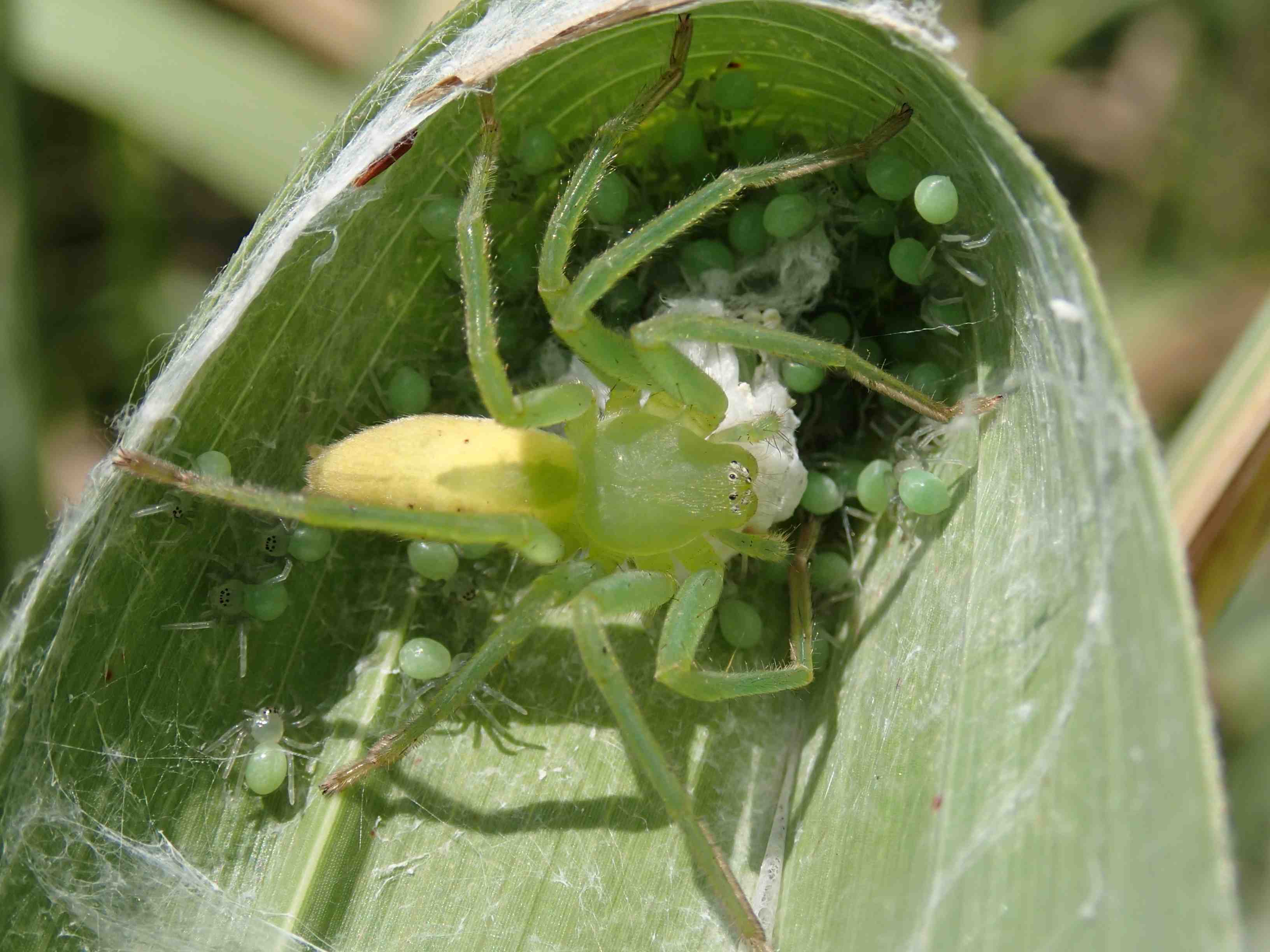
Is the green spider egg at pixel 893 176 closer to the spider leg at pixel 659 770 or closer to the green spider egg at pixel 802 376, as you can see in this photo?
the green spider egg at pixel 802 376

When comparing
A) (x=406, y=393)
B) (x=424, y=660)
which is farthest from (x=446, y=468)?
(x=424, y=660)

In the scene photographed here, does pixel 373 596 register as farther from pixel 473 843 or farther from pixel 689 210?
pixel 689 210

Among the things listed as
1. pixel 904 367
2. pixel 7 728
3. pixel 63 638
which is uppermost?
pixel 904 367

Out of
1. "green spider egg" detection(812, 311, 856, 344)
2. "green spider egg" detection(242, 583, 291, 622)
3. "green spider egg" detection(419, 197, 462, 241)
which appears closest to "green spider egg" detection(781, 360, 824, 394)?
"green spider egg" detection(812, 311, 856, 344)

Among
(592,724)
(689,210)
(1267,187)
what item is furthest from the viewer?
(1267,187)

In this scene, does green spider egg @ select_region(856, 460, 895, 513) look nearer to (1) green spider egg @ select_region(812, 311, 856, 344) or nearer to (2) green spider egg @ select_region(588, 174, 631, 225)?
(1) green spider egg @ select_region(812, 311, 856, 344)

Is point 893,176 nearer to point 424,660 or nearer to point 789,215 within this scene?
point 789,215

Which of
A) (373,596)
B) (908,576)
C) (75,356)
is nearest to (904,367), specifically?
(908,576)
